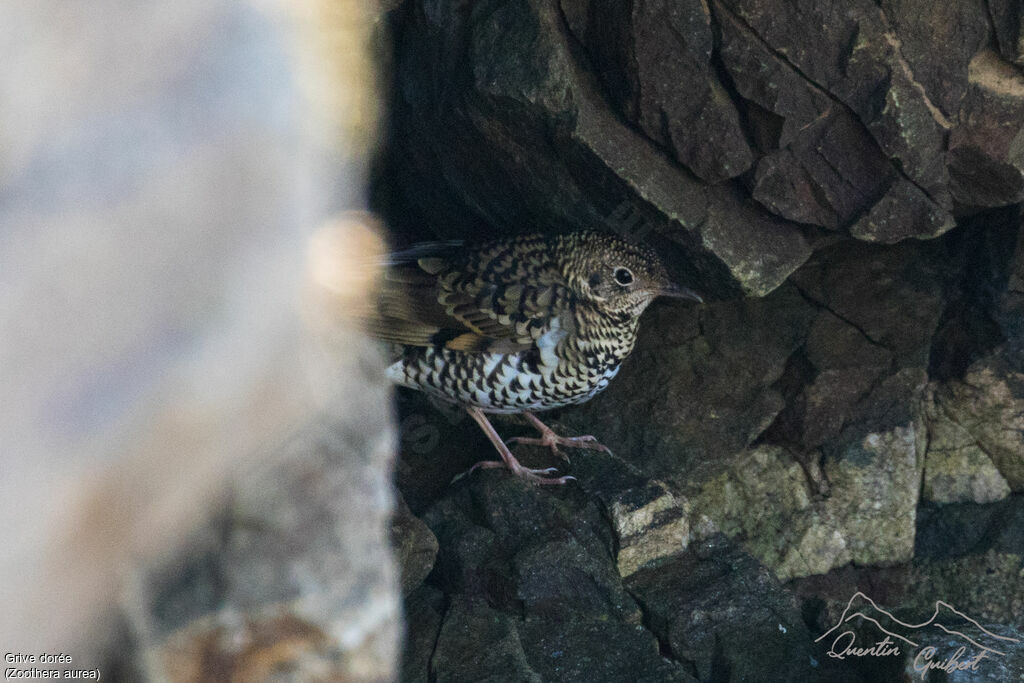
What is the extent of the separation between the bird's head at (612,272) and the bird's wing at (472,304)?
0.36ft

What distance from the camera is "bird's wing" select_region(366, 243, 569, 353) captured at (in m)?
4.62

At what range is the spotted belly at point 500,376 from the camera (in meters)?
4.61

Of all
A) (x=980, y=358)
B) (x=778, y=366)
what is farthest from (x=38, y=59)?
(x=980, y=358)

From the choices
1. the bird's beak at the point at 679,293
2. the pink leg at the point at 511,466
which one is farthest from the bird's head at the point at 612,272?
the pink leg at the point at 511,466

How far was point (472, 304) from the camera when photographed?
4.65 meters

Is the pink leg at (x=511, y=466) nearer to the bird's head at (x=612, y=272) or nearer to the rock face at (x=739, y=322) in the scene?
the rock face at (x=739, y=322)

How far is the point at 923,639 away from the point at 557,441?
1.85 metres

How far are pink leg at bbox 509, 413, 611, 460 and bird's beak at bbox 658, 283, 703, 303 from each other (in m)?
0.81

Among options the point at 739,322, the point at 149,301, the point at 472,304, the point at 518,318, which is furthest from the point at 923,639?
the point at 149,301

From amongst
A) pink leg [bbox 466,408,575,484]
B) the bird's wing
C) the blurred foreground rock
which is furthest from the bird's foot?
the blurred foreground rock

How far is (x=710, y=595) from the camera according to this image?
13.6ft

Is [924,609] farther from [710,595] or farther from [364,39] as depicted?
[364,39]

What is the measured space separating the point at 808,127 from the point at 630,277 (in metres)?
1.03

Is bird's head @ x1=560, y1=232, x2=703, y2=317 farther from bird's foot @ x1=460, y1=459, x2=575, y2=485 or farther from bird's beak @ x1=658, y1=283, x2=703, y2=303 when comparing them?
bird's foot @ x1=460, y1=459, x2=575, y2=485
